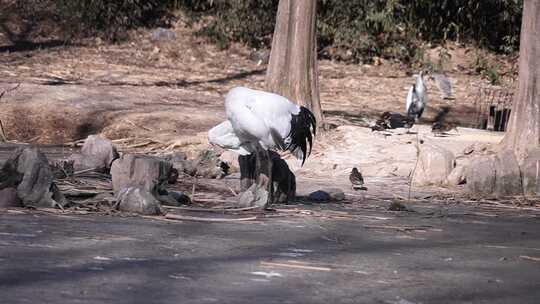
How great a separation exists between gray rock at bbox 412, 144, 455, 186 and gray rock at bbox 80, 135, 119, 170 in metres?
3.69

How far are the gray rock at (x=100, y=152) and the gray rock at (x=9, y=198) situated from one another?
2614mm

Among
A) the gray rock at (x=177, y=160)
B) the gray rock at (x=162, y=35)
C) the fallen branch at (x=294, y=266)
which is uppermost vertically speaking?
the gray rock at (x=162, y=35)

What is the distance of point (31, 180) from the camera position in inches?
332

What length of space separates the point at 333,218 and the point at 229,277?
3.03 metres

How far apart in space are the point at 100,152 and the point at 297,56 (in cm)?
409

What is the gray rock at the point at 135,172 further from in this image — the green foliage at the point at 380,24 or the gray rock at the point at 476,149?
the green foliage at the point at 380,24

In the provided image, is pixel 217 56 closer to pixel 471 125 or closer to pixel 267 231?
pixel 471 125

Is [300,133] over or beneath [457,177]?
over

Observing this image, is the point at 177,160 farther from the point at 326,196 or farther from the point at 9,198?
the point at 9,198

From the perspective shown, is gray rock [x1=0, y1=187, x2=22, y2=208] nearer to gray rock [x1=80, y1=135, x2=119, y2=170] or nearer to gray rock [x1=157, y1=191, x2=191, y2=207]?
gray rock [x1=157, y1=191, x2=191, y2=207]

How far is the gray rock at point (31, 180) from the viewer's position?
835cm

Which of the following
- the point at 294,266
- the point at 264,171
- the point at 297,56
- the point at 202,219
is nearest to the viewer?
the point at 294,266

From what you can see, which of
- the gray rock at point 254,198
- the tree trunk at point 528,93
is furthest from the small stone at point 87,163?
the tree trunk at point 528,93

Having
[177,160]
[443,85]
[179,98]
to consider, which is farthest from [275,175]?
[443,85]
